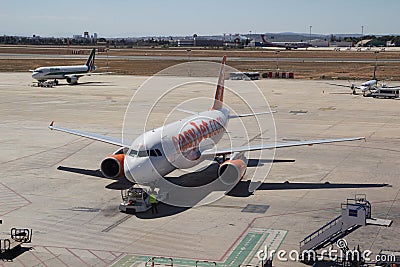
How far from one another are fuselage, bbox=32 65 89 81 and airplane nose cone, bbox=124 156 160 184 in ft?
284

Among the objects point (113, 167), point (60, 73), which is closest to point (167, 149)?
point (113, 167)

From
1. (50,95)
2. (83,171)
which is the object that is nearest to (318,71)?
(50,95)

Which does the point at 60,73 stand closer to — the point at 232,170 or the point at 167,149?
the point at 232,170

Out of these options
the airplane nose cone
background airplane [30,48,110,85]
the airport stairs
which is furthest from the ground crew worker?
background airplane [30,48,110,85]

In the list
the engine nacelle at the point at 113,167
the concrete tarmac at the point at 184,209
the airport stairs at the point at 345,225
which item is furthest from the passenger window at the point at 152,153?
the airport stairs at the point at 345,225

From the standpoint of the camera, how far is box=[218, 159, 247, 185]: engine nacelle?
124ft

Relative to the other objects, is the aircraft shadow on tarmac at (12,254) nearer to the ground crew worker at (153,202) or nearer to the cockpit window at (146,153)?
the ground crew worker at (153,202)

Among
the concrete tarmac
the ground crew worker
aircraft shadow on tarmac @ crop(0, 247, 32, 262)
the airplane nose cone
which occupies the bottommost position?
the concrete tarmac

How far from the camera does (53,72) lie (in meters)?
117

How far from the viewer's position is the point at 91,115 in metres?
74.3

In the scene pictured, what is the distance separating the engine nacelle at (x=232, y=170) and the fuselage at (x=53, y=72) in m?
84.2

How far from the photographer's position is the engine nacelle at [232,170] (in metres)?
37.7

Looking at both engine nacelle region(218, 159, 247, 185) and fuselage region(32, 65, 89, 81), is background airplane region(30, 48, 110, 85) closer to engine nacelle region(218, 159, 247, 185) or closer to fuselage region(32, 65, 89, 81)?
fuselage region(32, 65, 89, 81)

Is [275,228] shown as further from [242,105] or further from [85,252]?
[242,105]
